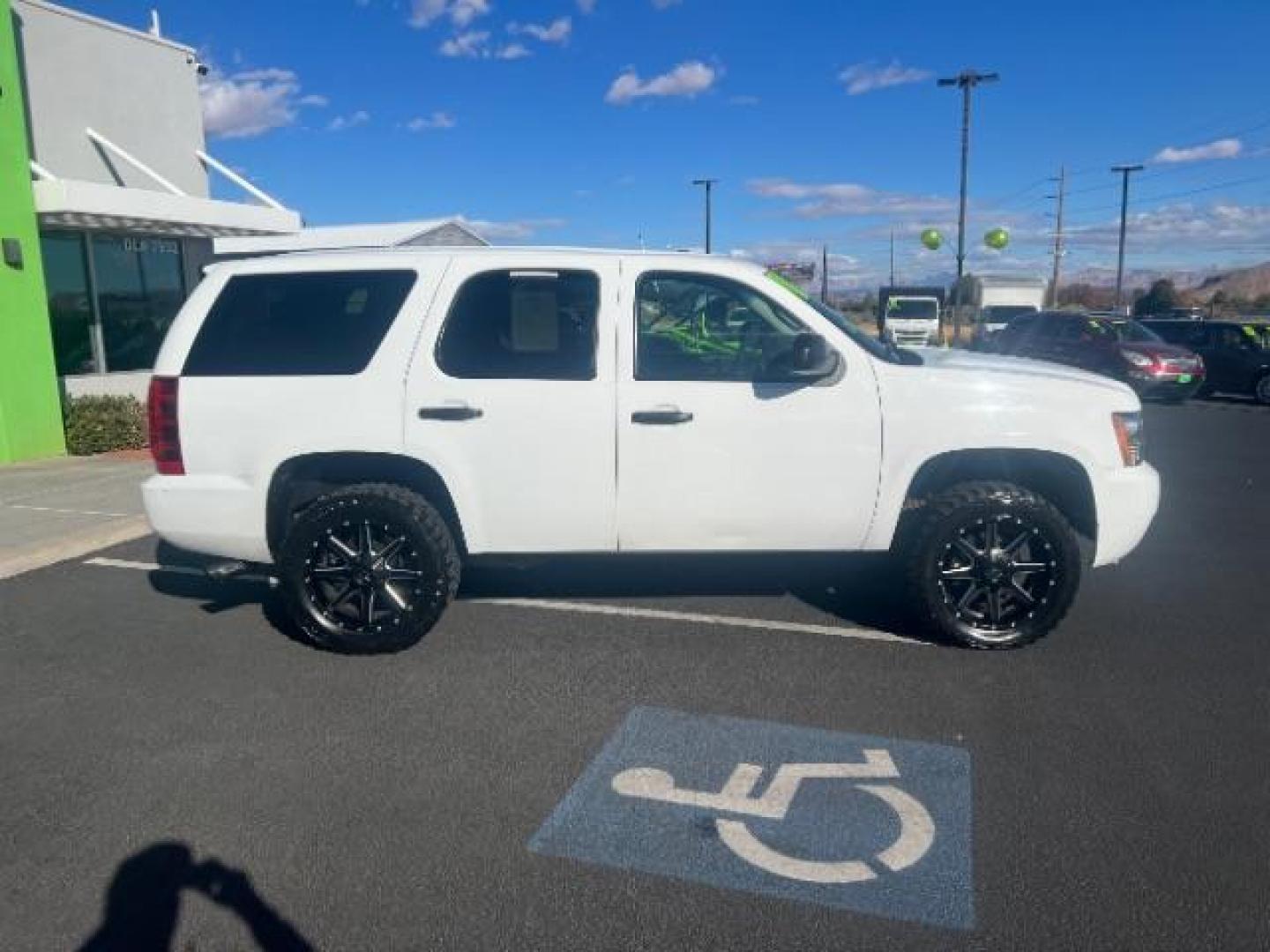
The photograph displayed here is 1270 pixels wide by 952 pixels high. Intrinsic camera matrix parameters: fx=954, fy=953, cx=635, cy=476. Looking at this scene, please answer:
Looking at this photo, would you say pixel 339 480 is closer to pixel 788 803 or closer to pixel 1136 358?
pixel 788 803

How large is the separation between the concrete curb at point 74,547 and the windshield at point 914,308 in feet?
114

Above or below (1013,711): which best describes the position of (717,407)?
above

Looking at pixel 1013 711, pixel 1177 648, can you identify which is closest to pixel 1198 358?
pixel 1177 648

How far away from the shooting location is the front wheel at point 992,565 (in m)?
4.73

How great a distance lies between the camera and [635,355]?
4680 millimetres

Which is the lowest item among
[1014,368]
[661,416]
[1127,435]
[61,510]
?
[61,510]

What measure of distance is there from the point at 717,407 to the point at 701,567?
2.04 m

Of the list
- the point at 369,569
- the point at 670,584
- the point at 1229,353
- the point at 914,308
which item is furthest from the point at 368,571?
the point at 914,308

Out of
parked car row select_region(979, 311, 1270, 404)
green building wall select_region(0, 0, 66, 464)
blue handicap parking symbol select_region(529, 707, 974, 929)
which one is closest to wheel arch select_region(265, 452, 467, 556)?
blue handicap parking symbol select_region(529, 707, 974, 929)

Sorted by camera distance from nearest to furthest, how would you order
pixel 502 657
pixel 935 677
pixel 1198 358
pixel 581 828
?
pixel 581 828
pixel 935 677
pixel 502 657
pixel 1198 358

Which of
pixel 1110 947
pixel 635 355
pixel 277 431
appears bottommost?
pixel 1110 947

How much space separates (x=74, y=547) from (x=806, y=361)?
5616 mm

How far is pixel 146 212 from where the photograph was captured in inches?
493

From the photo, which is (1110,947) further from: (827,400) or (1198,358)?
(1198,358)
